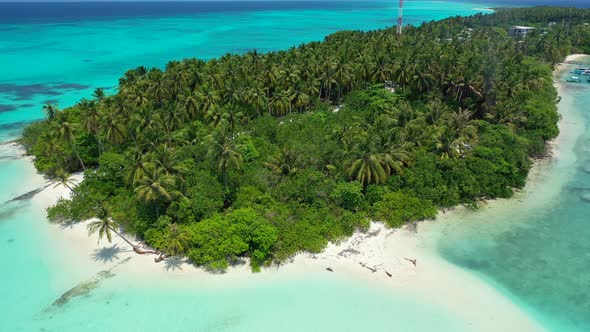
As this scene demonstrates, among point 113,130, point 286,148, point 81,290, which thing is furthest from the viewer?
point 113,130

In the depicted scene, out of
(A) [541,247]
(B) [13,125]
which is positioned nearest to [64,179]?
(B) [13,125]

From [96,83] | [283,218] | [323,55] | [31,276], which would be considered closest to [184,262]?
[283,218]

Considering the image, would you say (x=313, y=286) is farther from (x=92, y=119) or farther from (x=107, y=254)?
(x=92, y=119)

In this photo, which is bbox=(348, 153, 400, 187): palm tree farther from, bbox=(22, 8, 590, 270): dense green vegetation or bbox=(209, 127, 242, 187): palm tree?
bbox=(209, 127, 242, 187): palm tree

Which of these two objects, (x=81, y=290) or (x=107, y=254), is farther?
(x=107, y=254)

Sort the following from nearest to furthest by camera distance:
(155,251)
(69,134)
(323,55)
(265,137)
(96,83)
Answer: (155,251), (69,134), (265,137), (323,55), (96,83)

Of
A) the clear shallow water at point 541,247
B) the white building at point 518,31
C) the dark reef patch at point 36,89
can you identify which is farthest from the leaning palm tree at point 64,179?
the white building at point 518,31

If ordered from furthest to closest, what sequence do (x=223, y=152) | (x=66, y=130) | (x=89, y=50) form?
(x=89, y=50) → (x=66, y=130) → (x=223, y=152)

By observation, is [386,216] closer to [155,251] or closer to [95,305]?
[155,251]
